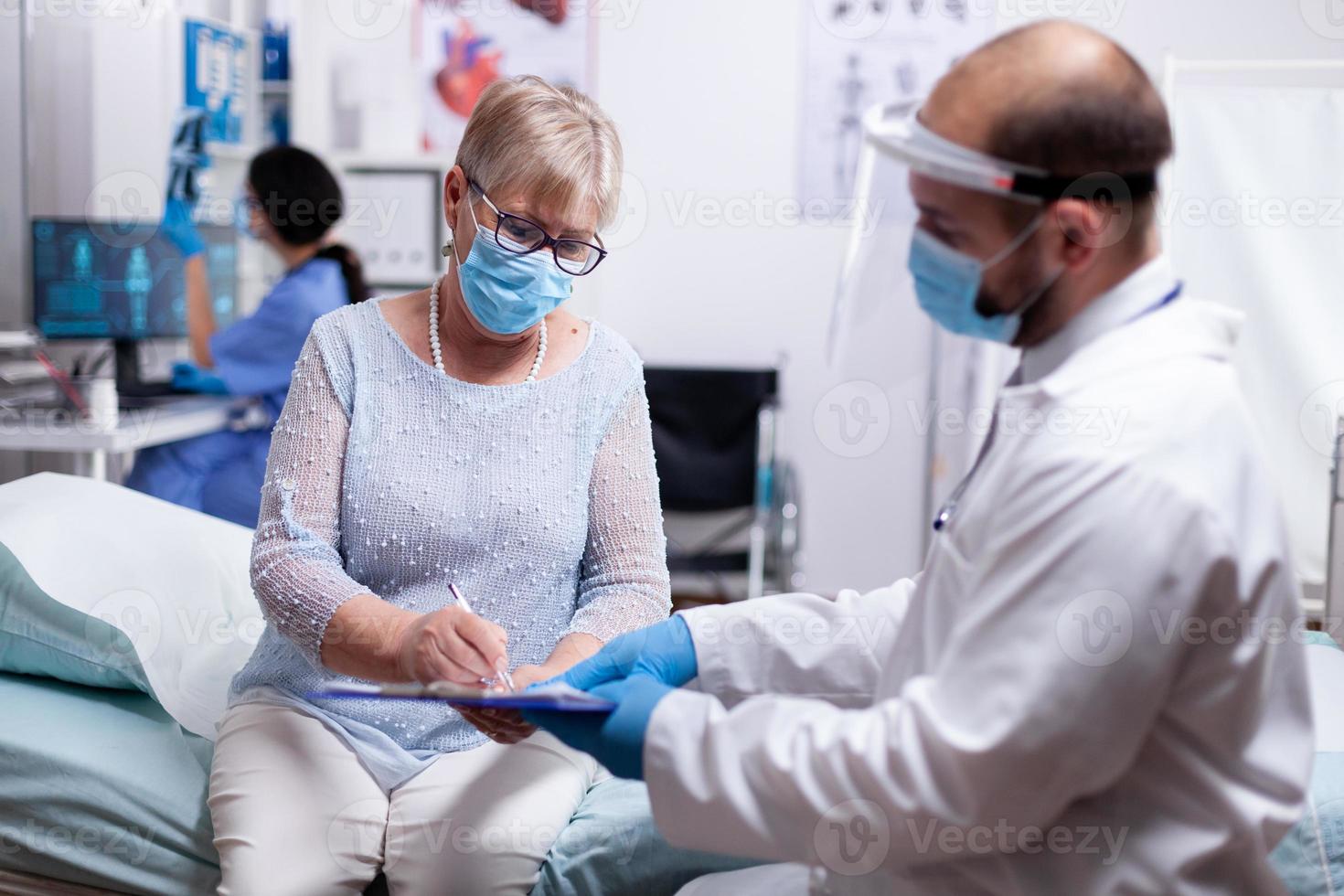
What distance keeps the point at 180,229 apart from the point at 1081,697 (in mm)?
2990

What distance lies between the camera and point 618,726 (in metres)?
0.94

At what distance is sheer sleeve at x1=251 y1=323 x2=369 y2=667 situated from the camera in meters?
1.30

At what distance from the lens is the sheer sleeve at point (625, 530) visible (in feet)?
4.83

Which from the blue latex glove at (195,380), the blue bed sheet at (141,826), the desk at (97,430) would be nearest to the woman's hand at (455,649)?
the blue bed sheet at (141,826)

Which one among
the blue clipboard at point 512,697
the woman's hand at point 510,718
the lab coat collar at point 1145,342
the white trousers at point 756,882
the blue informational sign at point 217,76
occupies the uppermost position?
the blue informational sign at point 217,76

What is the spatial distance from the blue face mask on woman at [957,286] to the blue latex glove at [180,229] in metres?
2.71

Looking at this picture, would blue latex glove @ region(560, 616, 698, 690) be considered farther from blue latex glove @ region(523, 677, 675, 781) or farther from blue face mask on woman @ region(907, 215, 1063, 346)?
blue face mask on woman @ region(907, 215, 1063, 346)

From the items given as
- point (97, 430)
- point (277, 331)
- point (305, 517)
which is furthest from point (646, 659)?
point (277, 331)

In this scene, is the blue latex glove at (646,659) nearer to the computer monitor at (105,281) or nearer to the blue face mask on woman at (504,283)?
the blue face mask on woman at (504,283)

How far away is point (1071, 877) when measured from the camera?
88 centimetres

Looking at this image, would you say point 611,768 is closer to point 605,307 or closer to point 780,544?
point 780,544

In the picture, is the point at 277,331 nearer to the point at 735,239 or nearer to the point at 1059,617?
the point at 735,239

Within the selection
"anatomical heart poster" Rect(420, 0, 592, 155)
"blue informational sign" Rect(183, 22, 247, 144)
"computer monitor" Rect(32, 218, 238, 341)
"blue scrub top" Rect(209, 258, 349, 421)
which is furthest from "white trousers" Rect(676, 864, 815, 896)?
"anatomical heart poster" Rect(420, 0, 592, 155)

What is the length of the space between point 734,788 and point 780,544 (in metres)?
2.69
